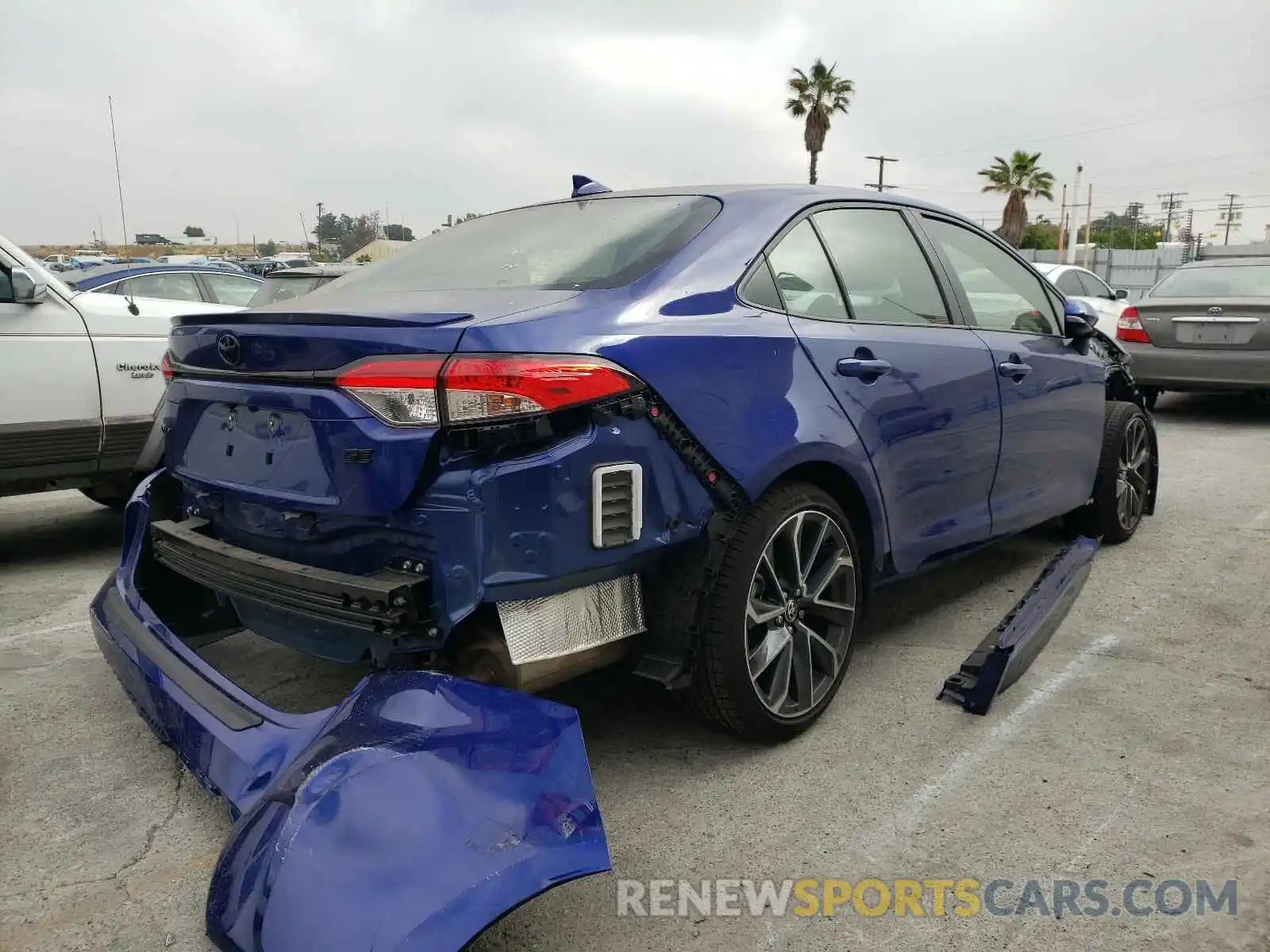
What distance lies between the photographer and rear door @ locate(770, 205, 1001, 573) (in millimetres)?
3094

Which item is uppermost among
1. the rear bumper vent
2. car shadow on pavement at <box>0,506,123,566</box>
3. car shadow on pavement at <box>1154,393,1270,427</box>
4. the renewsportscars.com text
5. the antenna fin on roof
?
the antenna fin on roof

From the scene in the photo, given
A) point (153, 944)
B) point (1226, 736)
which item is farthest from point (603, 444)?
point (1226, 736)

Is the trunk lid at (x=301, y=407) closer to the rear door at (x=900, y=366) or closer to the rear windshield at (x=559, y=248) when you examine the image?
the rear windshield at (x=559, y=248)

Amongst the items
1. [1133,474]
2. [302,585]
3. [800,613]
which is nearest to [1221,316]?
[1133,474]

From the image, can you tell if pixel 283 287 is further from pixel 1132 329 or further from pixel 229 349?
pixel 1132 329

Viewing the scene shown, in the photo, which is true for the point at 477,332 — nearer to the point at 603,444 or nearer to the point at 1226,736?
the point at 603,444

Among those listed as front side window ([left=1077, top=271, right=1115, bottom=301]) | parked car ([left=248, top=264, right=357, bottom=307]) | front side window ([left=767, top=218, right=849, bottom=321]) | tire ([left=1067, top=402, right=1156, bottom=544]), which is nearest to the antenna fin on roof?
front side window ([left=767, top=218, right=849, bottom=321])

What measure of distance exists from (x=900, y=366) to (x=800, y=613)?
2.99 feet

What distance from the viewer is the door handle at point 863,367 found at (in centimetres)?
305

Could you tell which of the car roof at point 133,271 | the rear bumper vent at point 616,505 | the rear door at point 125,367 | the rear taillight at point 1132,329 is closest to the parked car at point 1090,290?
the rear taillight at point 1132,329

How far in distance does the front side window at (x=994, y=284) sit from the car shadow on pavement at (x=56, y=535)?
167 inches

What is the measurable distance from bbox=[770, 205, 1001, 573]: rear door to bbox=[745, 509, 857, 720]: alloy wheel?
1.03 feet

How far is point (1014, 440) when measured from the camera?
3969mm

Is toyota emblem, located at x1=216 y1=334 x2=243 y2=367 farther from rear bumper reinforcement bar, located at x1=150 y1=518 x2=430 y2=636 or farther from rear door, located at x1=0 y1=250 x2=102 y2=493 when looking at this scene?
rear door, located at x1=0 y1=250 x2=102 y2=493
